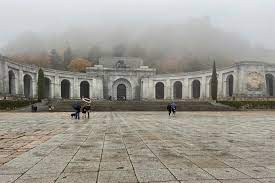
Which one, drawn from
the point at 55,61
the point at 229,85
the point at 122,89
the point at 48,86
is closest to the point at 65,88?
the point at 48,86

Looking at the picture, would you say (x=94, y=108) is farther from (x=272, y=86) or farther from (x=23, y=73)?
(x=272, y=86)

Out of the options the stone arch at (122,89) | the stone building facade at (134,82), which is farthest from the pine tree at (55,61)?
the stone arch at (122,89)

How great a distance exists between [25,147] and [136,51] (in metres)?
104

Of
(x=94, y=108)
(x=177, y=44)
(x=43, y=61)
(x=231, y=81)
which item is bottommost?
(x=94, y=108)

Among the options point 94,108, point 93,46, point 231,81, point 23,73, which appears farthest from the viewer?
point 93,46

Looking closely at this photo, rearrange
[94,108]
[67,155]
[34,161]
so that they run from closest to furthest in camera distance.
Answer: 1. [34,161]
2. [67,155]
3. [94,108]

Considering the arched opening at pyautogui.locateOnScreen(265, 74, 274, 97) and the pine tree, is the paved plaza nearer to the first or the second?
the arched opening at pyautogui.locateOnScreen(265, 74, 274, 97)

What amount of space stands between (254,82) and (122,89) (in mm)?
30632

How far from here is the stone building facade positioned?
5272 centimetres

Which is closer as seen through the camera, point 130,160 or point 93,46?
point 130,160

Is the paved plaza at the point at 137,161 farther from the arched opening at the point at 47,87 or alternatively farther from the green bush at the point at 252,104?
the arched opening at the point at 47,87

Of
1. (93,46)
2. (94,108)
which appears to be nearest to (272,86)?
(94,108)

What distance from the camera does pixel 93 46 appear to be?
110312 mm

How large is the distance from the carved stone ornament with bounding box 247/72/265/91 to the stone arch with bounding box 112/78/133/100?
27.6m
